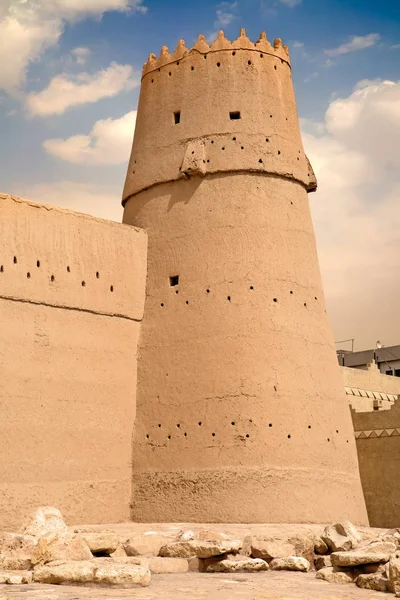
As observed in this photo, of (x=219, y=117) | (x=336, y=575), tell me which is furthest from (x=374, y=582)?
(x=219, y=117)

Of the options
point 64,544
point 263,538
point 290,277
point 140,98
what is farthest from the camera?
point 140,98

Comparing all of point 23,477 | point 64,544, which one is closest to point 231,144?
point 23,477

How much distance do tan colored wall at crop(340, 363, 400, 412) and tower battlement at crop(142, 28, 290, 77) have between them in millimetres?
7362

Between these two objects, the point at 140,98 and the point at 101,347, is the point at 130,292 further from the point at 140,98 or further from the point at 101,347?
the point at 140,98

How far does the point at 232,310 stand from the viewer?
15.2 metres

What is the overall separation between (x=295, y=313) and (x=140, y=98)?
18.1 feet

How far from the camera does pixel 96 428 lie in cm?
1477

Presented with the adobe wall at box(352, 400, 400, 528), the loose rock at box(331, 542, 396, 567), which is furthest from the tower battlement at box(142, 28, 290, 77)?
the loose rock at box(331, 542, 396, 567)

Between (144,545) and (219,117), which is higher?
(219,117)

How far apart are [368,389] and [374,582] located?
13.5 m

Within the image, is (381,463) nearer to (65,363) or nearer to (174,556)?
(65,363)

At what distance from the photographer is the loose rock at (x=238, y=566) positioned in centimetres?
952

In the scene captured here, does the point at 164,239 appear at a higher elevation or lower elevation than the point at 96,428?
higher

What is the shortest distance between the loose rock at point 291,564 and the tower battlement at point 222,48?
33.6ft
